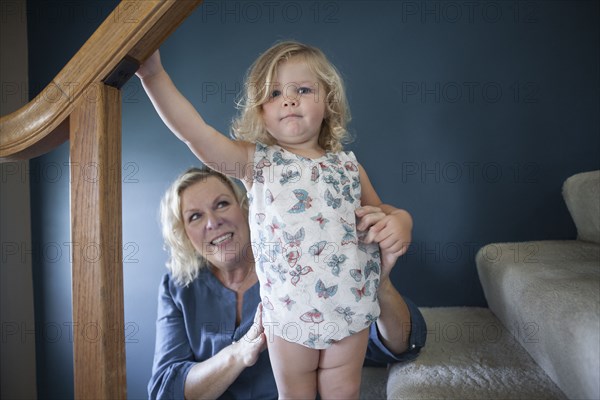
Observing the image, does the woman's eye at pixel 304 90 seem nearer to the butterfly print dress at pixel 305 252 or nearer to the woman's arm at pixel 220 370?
the butterfly print dress at pixel 305 252

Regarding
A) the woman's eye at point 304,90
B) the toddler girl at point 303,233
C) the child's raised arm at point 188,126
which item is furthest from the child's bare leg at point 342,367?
the woman's eye at point 304,90

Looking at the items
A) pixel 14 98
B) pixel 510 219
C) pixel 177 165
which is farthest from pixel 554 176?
pixel 14 98

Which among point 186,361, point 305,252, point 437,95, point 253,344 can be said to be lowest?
point 186,361

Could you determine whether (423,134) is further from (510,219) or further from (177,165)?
(177,165)

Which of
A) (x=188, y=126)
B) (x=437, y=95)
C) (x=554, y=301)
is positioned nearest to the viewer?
(x=188, y=126)

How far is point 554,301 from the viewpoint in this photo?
1.18 metres

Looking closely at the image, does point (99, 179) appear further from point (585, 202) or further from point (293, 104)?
point (585, 202)

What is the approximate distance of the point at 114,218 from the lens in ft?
2.05

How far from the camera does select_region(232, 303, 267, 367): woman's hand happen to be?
1201 millimetres

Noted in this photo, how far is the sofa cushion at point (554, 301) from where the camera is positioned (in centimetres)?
103

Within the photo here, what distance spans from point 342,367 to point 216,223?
649 mm

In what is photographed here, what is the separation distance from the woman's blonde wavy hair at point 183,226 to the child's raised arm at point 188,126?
1.92 feet

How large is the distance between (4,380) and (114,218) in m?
1.68

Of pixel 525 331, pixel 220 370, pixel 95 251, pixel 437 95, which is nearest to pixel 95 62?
pixel 95 251
